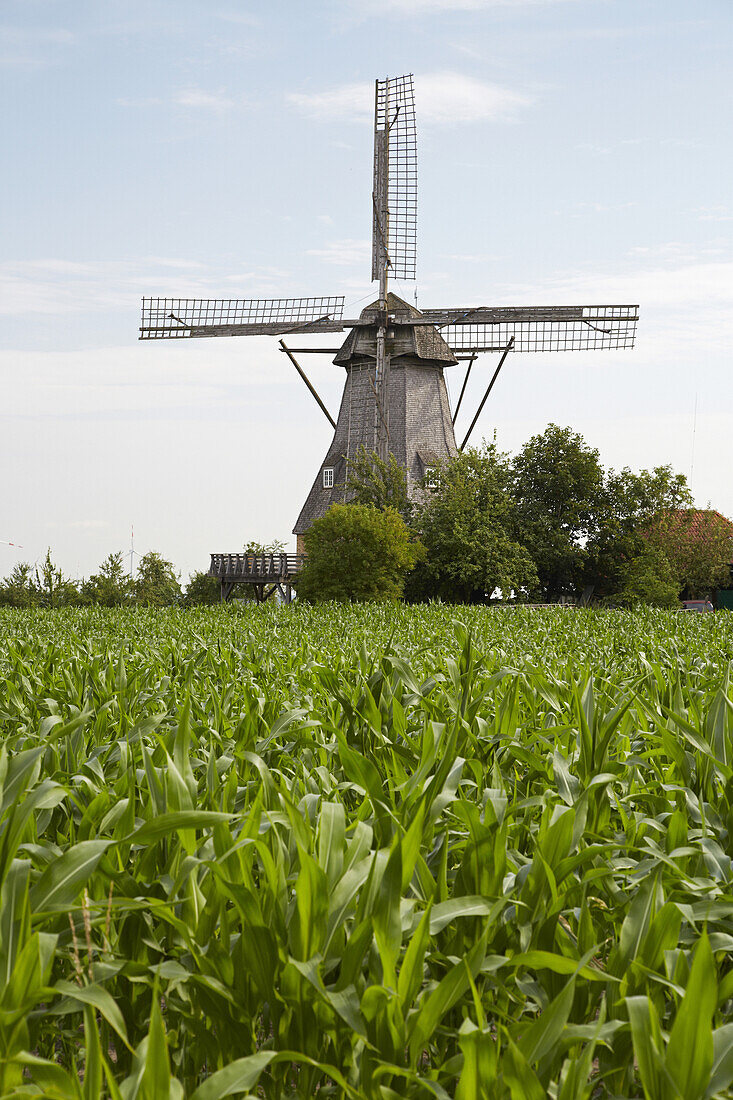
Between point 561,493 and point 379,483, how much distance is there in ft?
32.3

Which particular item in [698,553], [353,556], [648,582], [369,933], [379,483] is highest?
[379,483]

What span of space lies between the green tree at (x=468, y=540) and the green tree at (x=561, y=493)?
2669mm

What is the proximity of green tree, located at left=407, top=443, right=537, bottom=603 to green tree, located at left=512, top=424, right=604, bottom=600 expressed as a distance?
8.76ft

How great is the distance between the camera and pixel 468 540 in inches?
1471

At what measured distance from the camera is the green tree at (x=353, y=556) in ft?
109

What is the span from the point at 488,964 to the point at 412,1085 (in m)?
0.30

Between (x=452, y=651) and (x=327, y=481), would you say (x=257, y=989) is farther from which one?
(x=327, y=481)

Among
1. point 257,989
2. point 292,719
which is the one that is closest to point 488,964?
point 257,989

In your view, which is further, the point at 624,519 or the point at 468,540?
the point at 624,519

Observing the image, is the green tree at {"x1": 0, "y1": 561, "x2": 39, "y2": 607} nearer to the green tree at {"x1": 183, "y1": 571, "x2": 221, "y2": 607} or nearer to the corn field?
the green tree at {"x1": 183, "y1": 571, "x2": 221, "y2": 607}

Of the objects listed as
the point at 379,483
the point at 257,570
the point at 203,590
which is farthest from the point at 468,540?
the point at 203,590

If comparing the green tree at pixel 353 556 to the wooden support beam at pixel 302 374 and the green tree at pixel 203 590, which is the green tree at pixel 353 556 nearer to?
the wooden support beam at pixel 302 374

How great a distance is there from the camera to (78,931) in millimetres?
2303

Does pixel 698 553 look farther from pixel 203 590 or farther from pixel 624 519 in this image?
pixel 203 590
